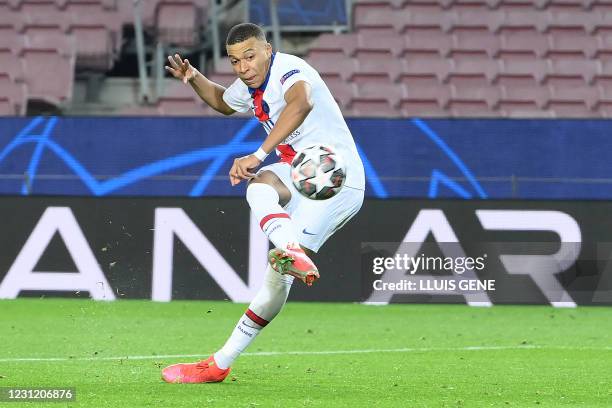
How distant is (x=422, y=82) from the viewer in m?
17.2

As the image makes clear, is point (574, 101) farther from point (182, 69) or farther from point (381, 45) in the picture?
point (182, 69)

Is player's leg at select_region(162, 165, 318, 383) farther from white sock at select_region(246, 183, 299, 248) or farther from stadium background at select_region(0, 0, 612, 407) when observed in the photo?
stadium background at select_region(0, 0, 612, 407)

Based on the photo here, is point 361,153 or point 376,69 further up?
point 376,69

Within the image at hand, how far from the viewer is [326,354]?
8.79m

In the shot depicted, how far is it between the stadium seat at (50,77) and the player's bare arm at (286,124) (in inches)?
405

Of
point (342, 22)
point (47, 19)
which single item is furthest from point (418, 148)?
point (47, 19)

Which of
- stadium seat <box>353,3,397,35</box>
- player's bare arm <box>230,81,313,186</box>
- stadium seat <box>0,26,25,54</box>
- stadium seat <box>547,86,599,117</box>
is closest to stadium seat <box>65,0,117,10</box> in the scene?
stadium seat <box>0,26,25,54</box>

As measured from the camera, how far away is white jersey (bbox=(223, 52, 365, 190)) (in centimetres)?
698

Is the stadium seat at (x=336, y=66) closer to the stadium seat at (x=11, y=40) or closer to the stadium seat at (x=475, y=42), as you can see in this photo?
the stadium seat at (x=475, y=42)

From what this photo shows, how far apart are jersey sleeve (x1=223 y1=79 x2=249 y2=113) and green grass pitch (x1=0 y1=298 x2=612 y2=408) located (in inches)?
59.9

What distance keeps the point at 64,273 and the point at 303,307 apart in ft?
7.55

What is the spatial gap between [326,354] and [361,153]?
5687 mm

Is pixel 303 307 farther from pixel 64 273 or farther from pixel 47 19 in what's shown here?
pixel 47 19

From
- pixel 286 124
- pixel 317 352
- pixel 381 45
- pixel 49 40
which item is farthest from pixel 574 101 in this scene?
pixel 286 124
